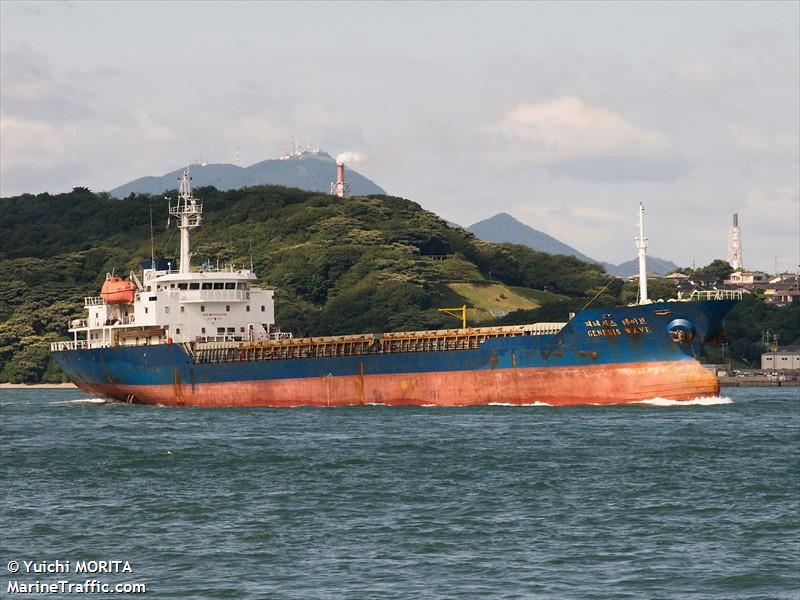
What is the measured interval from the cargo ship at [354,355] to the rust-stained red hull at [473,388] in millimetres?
51

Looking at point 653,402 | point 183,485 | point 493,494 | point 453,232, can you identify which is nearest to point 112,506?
point 183,485

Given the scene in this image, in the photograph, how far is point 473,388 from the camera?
2120 inches

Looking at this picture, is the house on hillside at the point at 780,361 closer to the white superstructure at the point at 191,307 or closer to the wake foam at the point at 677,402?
the white superstructure at the point at 191,307

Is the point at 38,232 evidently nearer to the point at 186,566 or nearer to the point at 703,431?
the point at 703,431

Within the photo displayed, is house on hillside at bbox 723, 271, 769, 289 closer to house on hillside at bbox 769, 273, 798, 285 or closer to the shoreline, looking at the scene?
house on hillside at bbox 769, 273, 798, 285

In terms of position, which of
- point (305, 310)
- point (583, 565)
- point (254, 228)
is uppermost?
point (254, 228)

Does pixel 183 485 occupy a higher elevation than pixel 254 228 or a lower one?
lower

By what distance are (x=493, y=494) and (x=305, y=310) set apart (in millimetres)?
101784

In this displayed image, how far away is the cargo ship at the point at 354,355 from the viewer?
5038 cm

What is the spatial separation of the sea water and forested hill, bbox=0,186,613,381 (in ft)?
254

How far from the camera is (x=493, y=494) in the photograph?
29516 mm

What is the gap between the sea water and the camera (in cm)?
2158

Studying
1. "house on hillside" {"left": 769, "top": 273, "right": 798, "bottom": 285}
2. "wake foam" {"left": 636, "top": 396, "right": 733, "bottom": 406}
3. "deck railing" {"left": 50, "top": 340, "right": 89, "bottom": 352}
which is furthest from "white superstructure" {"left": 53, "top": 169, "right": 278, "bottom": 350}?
"house on hillside" {"left": 769, "top": 273, "right": 798, "bottom": 285}

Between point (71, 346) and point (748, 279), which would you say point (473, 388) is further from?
point (748, 279)
